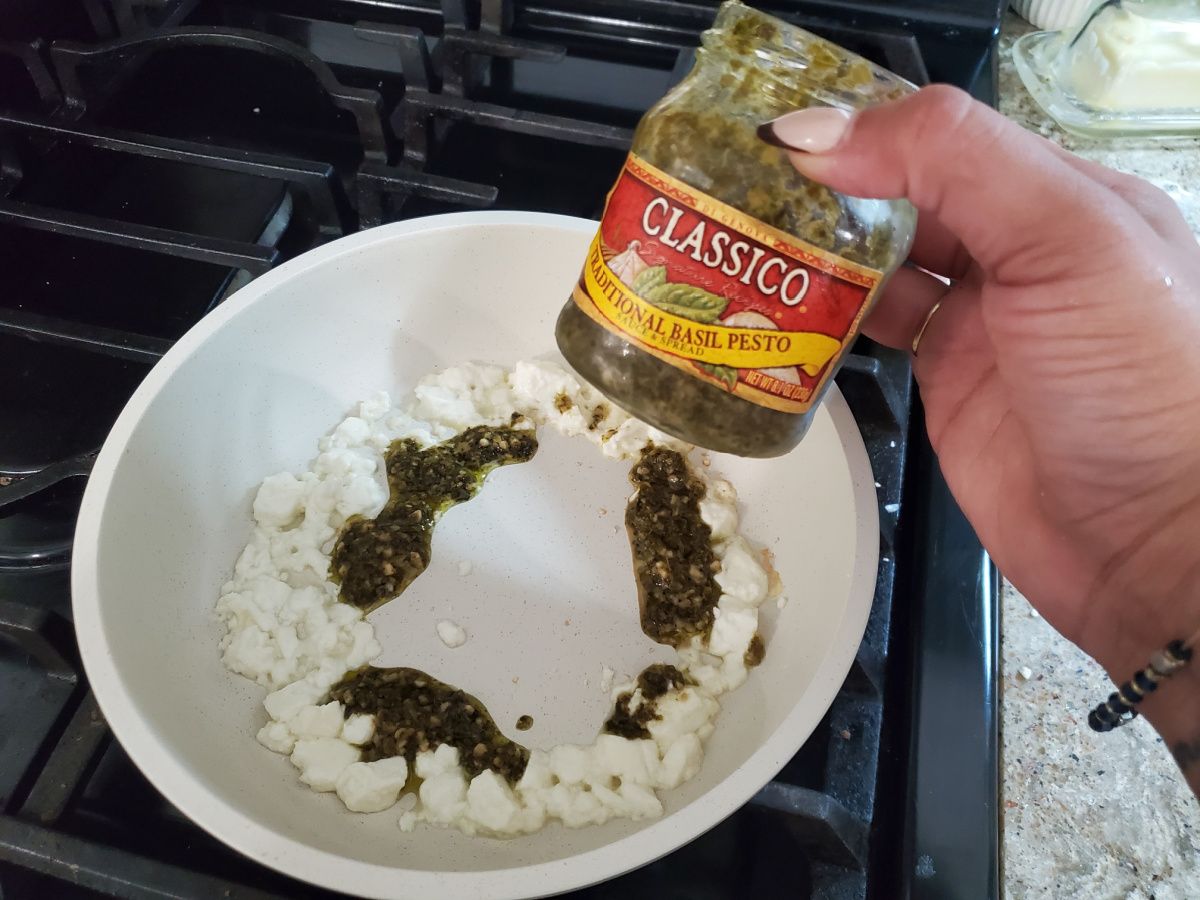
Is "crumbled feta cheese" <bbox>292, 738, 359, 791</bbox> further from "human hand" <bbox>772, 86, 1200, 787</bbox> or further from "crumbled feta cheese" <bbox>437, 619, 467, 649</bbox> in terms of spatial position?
"human hand" <bbox>772, 86, 1200, 787</bbox>

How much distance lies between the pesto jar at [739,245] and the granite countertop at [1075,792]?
33cm

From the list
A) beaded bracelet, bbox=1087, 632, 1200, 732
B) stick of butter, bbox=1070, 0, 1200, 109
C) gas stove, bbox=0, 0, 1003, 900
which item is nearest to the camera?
beaded bracelet, bbox=1087, 632, 1200, 732

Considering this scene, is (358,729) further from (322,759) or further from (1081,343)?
(1081,343)

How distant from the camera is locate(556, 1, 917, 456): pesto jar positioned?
0.62m

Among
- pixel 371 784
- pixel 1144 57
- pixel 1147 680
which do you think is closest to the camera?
pixel 1147 680

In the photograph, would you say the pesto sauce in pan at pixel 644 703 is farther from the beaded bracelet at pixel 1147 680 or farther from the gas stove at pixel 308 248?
the beaded bracelet at pixel 1147 680

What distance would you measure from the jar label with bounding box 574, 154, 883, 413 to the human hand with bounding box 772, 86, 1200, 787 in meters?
0.06

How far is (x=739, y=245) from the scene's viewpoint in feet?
2.03

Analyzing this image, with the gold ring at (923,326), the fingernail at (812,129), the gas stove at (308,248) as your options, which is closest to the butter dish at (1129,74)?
the gas stove at (308,248)

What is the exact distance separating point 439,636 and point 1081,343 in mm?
650

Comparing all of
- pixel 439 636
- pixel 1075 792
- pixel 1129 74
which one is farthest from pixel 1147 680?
pixel 1129 74

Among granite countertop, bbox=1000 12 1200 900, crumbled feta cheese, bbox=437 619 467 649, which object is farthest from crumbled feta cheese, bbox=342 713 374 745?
granite countertop, bbox=1000 12 1200 900

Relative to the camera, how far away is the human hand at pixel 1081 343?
1.90 feet

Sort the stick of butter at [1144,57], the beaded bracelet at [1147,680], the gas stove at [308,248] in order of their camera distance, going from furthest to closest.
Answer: the stick of butter at [1144,57] → the gas stove at [308,248] → the beaded bracelet at [1147,680]
